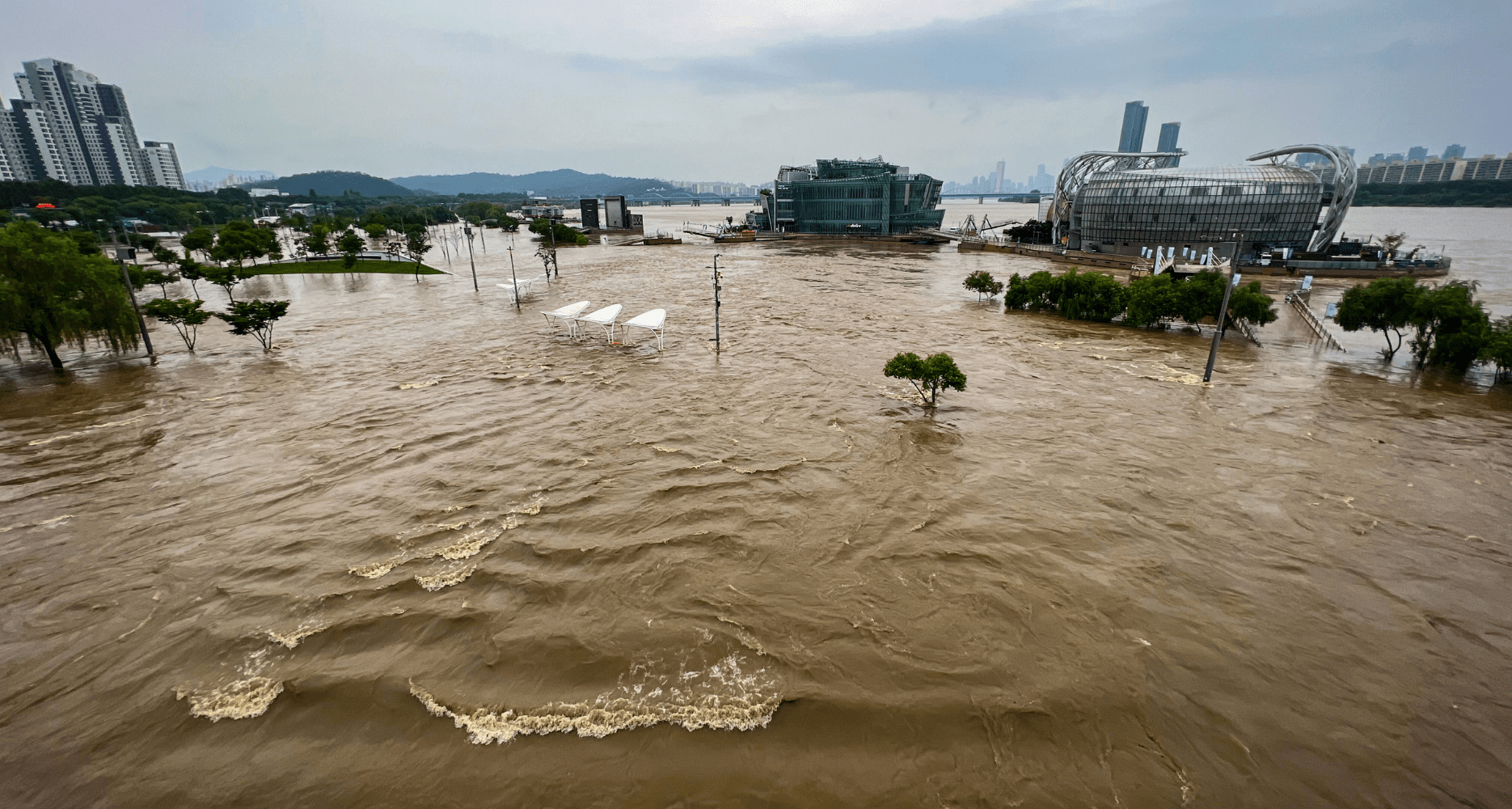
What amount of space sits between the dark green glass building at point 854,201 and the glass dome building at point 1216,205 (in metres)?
49.7

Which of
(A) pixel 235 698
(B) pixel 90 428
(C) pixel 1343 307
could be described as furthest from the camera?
(C) pixel 1343 307

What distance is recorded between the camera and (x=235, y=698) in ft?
32.5

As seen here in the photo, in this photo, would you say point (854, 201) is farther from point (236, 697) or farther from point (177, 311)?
point (236, 697)

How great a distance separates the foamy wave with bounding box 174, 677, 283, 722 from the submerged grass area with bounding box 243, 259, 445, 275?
6883 cm

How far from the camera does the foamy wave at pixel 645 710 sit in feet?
30.7

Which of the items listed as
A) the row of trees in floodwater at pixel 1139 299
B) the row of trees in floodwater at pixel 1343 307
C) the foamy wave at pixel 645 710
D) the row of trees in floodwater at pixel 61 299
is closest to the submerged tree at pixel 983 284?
the row of trees in floodwater at pixel 1343 307

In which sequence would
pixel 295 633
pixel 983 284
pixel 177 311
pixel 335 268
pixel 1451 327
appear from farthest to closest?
pixel 335 268 → pixel 983 284 → pixel 177 311 → pixel 1451 327 → pixel 295 633

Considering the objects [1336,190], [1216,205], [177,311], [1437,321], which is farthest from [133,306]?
[1336,190]

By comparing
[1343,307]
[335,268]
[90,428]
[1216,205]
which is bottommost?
[90,428]

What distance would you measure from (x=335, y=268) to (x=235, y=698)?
248 feet

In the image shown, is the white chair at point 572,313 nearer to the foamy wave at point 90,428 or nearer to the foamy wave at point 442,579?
the foamy wave at point 90,428

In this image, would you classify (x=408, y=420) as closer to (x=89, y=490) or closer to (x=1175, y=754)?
(x=89, y=490)

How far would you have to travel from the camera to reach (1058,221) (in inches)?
3826

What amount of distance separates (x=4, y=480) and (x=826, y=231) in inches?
5452
